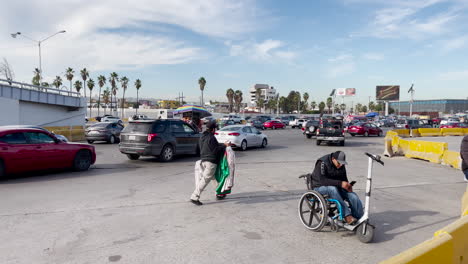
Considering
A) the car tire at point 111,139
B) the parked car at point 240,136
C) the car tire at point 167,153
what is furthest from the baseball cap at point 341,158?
the car tire at point 111,139

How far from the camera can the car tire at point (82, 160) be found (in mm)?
10867

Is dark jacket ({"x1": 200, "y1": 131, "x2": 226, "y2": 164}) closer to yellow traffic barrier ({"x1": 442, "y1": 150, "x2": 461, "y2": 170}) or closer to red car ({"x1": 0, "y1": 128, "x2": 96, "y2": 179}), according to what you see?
red car ({"x1": 0, "y1": 128, "x2": 96, "y2": 179})

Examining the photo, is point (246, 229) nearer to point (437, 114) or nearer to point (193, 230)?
point (193, 230)

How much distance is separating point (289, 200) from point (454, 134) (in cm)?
3328

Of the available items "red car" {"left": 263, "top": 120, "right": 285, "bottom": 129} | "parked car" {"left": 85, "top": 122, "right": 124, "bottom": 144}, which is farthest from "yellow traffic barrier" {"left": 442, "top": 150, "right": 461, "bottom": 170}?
"red car" {"left": 263, "top": 120, "right": 285, "bottom": 129}

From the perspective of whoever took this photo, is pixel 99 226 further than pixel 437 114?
No

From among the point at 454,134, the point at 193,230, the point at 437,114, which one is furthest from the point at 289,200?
the point at 437,114

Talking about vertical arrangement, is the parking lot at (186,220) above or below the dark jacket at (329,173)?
below

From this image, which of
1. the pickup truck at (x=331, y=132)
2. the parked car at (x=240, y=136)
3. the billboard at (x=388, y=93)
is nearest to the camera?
the parked car at (x=240, y=136)

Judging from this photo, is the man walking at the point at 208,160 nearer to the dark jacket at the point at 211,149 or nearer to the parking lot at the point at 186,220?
the dark jacket at the point at 211,149

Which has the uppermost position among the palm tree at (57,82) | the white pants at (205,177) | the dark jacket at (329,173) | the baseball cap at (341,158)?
the palm tree at (57,82)

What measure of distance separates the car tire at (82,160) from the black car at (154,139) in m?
2.04

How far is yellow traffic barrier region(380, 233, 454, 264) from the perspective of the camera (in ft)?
8.59

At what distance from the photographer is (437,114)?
475 feet
